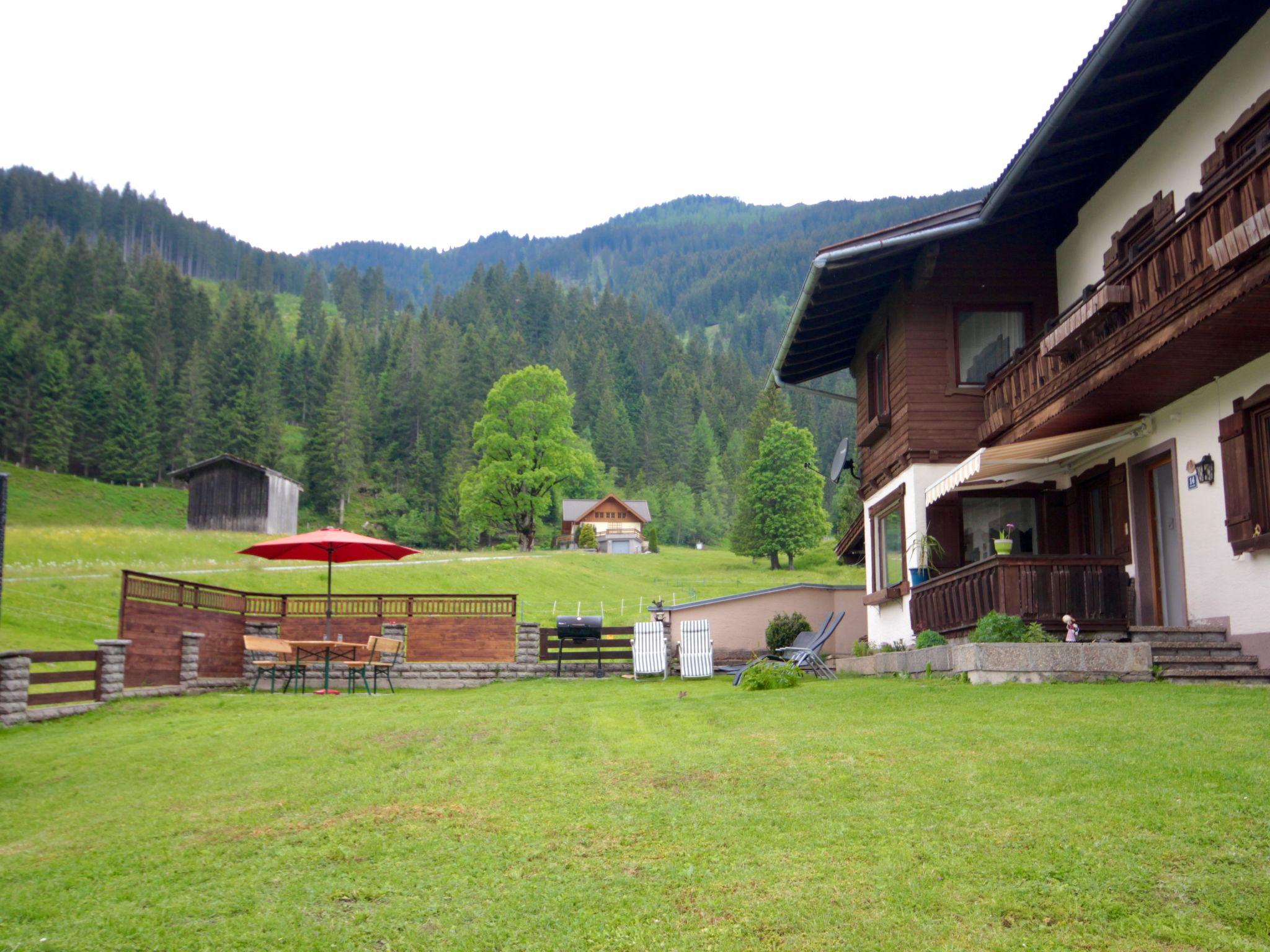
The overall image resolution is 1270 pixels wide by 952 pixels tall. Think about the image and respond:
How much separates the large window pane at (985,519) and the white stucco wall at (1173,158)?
10.3 ft

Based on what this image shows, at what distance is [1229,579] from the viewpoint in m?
10.5

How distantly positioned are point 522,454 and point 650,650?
3933cm

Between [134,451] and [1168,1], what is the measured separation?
8454cm

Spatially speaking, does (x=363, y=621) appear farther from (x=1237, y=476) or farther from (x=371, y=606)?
(x=1237, y=476)

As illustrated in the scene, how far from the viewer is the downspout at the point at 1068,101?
9.38m

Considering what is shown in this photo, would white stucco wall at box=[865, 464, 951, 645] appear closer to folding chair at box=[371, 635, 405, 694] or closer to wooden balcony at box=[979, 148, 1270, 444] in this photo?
wooden balcony at box=[979, 148, 1270, 444]

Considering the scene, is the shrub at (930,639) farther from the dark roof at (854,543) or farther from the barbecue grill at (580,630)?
the barbecue grill at (580,630)

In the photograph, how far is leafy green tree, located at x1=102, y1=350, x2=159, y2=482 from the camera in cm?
7912

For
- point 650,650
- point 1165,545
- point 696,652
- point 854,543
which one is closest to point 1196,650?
point 1165,545

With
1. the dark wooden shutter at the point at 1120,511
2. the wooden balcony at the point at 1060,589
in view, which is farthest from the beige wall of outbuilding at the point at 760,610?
the wooden balcony at the point at 1060,589

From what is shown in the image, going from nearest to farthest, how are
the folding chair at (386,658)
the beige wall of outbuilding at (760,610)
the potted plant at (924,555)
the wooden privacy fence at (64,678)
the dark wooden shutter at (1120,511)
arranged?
the wooden privacy fence at (64,678), the dark wooden shutter at (1120,511), the potted plant at (924,555), the folding chair at (386,658), the beige wall of outbuilding at (760,610)

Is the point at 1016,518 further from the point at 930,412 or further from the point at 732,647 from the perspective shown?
the point at 732,647

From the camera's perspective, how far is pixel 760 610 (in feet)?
79.6

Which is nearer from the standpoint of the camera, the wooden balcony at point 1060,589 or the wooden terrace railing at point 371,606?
the wooden balcony at point 1060,589
